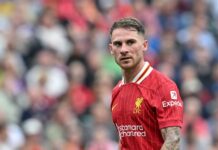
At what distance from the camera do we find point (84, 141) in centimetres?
1477

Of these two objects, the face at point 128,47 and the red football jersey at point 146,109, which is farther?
the face at point 128,47

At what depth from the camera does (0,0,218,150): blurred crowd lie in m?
14.8

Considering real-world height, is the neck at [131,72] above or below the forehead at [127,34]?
below

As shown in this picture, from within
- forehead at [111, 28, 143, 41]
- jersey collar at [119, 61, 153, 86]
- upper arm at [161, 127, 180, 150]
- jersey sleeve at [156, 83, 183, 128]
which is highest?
forehead at [111, 28, 143, 41]

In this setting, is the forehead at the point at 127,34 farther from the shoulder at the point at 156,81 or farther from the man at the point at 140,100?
the shoulder at the point at 156,81

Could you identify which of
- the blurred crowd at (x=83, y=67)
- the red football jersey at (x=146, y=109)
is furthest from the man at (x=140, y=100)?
the blurred crowd at (x=83, y=67)

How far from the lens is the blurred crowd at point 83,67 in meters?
14.8

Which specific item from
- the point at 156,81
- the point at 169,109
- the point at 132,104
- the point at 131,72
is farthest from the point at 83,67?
the point at 169,109

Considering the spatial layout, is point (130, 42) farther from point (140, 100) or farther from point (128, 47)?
point (140, 100)

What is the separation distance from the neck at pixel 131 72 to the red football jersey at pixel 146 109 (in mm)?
32

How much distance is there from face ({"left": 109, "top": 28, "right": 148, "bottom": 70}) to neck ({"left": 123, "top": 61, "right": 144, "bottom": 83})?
0.18ft

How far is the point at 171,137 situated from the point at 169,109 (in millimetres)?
240

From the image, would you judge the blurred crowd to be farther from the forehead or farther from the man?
the forehead

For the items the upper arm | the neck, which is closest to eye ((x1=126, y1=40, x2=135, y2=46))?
the neck
